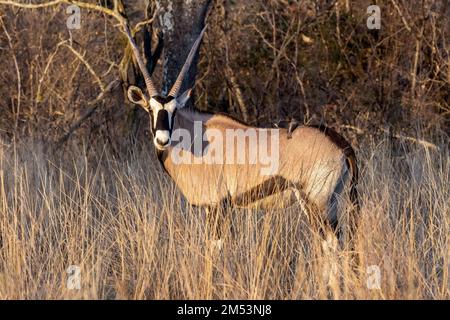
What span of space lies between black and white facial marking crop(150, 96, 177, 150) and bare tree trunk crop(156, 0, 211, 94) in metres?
1.90

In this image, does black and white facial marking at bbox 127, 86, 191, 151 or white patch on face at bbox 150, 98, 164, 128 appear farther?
white patch on face at bbox 150, 98, 164, 128

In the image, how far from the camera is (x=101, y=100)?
9.16 m

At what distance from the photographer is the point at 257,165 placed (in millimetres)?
5777

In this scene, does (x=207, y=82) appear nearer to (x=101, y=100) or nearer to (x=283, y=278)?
→ (x=101, y=100)

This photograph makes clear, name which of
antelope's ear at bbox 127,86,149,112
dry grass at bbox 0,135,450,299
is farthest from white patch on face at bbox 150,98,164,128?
dry grass at bbox 0,135,450,299

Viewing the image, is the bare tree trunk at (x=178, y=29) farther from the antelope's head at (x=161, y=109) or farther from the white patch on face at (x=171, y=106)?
the white patch on face at (x=171, y=106)

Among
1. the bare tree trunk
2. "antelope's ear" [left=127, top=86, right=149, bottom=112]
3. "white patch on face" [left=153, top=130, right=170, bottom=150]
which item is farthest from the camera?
the bare tree trunk

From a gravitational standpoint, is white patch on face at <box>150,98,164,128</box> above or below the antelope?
above

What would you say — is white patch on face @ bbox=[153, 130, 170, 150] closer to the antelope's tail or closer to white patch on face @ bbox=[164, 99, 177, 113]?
white patch on face @ bbox=[164, 99, 177, 113]

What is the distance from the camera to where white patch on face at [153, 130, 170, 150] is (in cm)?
565

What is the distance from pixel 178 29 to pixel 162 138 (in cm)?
246

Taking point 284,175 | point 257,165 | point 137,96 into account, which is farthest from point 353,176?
point 137,96

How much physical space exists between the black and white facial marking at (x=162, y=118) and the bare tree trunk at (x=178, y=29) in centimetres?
190

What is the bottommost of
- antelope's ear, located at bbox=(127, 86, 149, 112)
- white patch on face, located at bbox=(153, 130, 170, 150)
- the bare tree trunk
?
white patch on face, located at bbox=(153, 130, 170, 150)
